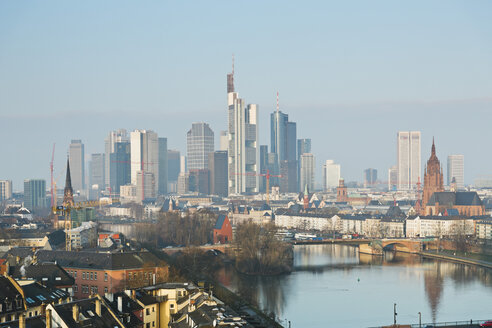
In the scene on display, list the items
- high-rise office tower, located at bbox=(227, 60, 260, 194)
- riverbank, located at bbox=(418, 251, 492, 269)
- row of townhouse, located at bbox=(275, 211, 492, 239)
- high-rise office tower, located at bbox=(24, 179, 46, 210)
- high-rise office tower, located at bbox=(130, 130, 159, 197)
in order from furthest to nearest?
high-rise office tower, located at bbox=(130, 130, 159, 197)
high-rise office tower, located at bbox=(227, 60, 260, 194)
high-rise office tower, located at bbox=(24, 179, 46, 210)
row of townhouse, located at bbox=(275, 211, 492, 239)
riverbank, located at bbox=(418, 251, 492, 269)

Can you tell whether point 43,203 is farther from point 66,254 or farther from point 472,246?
point 66,254

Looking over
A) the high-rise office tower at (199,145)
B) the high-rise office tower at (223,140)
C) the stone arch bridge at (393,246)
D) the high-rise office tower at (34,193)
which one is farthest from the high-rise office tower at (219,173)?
the stone arch bridge at (393,246)

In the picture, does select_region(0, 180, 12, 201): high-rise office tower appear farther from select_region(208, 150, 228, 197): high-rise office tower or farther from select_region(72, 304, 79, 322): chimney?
select_region(72, 304, 79, 322): chimney

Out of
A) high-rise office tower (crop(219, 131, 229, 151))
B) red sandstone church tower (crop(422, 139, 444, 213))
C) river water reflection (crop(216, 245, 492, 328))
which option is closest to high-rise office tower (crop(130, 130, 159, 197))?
high-rise office tower (crop(219, 131, 229, 151))

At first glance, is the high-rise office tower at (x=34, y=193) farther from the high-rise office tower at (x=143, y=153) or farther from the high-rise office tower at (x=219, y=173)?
the high-rise office tower at (x=143, y=153)

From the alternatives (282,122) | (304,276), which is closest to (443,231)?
(304,276)

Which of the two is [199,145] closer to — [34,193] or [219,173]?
[219,173]
